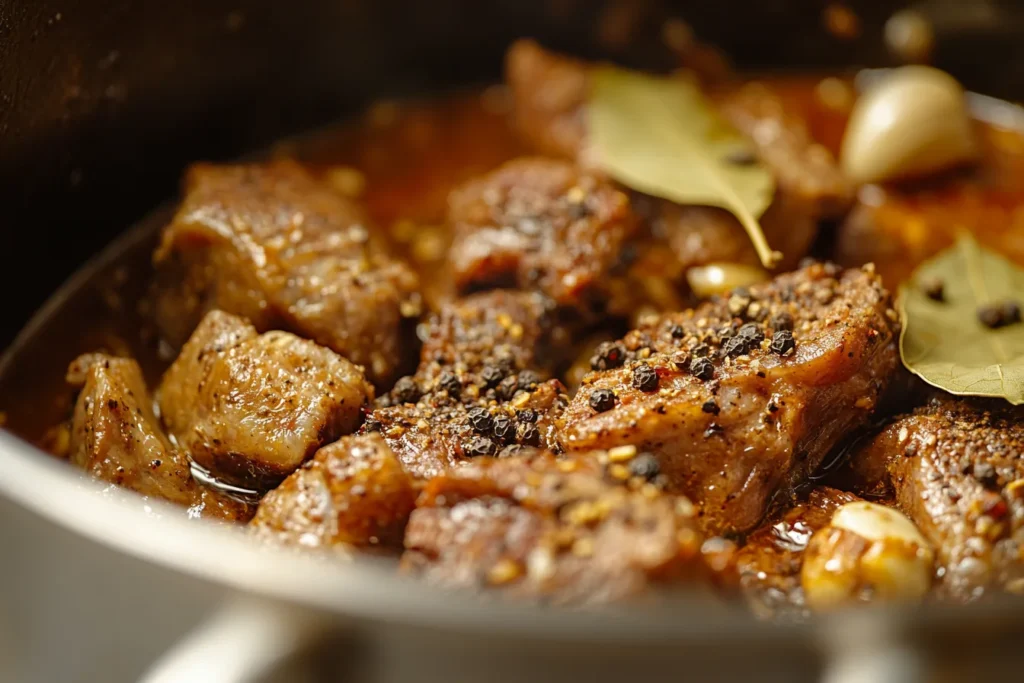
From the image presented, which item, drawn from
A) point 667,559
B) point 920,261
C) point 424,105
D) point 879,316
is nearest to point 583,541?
point 667,559

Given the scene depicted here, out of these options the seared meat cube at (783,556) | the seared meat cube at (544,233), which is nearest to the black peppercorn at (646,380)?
the seared meat cube at (783,556)

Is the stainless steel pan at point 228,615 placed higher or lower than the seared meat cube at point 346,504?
higher

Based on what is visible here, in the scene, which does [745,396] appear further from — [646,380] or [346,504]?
[346,504]

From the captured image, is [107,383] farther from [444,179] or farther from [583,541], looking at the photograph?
[444,179]

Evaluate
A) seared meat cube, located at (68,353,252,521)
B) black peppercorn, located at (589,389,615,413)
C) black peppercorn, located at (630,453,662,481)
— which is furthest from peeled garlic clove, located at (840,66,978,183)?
seared meat cube, located at (68,353,252,521)

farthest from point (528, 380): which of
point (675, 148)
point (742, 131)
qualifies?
point (742, 131)

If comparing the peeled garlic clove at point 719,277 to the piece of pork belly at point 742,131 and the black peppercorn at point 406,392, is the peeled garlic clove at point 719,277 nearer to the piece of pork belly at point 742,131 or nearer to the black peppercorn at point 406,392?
the piece of pork belly at point 742,131
